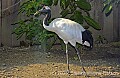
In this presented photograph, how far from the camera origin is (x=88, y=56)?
26.5 feet

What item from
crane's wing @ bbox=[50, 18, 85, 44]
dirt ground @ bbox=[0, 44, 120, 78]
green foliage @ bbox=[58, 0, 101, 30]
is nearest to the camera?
crane's wing @ bbox=[50, 18, 85, 44]

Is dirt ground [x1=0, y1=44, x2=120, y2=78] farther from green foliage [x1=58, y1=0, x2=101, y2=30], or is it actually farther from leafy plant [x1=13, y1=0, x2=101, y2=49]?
green foliage [x1=58, y1=0, x2=101, y2=30]

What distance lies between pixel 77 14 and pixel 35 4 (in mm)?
885

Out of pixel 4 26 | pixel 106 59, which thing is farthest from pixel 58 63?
pixel 4 26

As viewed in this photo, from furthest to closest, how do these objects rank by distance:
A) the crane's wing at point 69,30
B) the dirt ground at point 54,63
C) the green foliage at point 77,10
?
the green foliage at point 77,10, the dirt ground at point 54,63, the crane's wing at point 69,30

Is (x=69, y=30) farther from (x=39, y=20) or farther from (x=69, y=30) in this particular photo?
(x=39, y=20)

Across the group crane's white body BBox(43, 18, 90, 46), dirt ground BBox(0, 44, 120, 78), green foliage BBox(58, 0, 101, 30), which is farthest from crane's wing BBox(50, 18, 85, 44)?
green foliage BBox(58, 0, 101, 30)

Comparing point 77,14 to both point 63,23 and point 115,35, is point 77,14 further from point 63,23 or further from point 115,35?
point 115,35

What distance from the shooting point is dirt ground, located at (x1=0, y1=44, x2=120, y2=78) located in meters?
6.43

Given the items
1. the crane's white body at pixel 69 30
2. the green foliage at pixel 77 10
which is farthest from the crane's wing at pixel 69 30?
the green foliage at pixel 77 10

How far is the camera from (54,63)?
23.6ft

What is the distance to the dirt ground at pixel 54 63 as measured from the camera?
21.1 feet

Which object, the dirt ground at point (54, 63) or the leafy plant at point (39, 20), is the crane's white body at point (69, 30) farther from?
the leafy plant at point (39, 20)

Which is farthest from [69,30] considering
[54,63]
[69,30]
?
[54,63]
